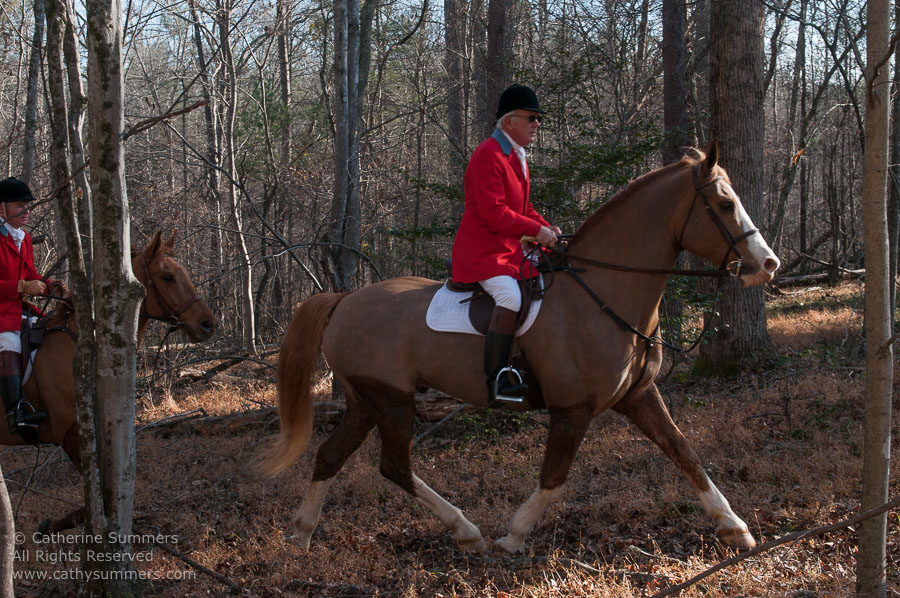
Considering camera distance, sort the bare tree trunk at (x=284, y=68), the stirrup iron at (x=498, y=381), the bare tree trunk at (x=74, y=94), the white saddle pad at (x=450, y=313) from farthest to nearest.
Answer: the bare tree trunk at (x=284, y=68)
the white saddle pad at (x=450, y=313)
the stirrup iron at (x=498, y=381)
the bare tree trunk at (x=74, y=94)

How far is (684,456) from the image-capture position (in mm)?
4809

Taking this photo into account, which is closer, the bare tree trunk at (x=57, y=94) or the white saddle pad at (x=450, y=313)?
the bare tree trunk at (x=57, y=94)

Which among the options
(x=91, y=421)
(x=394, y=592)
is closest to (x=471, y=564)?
(x=394, y=592)

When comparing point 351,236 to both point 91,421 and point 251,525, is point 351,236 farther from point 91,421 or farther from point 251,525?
point 91,421

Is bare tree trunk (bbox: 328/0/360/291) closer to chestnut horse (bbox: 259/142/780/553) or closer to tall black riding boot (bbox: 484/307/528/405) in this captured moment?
chestnut horse (bbox: 259/142/780/553)

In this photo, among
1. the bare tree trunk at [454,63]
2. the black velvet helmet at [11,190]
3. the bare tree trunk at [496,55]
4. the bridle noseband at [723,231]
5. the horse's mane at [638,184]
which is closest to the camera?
the bridle noseband at [723,231]

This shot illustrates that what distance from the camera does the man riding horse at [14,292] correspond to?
16.9 feet

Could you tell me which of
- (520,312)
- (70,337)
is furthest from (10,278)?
(520,312)

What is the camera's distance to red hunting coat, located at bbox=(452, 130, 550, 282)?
4.78 metres

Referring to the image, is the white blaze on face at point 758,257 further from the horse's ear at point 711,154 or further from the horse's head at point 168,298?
the horse's head at point 168,298

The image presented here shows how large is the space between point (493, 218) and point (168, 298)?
9.25ft

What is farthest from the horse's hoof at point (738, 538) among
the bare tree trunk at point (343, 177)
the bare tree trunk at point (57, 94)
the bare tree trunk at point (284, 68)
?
the bare tree trunk at point (284, 68)

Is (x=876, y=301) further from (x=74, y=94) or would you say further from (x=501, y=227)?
(x=74, y=94)

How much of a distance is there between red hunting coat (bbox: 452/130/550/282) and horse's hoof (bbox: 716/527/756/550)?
216 centimetres
